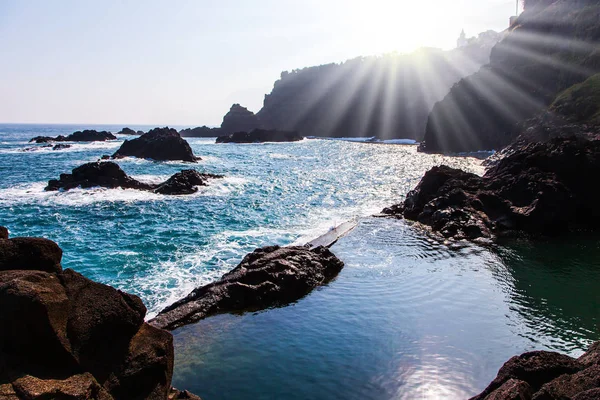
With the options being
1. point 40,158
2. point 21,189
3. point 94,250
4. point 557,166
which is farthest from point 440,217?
point 40,158

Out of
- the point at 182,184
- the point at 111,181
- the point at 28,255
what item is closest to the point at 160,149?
the point at 111,181

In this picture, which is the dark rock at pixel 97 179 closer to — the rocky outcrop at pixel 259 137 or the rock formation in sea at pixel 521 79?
the rock formation in sea at pixel 521 79

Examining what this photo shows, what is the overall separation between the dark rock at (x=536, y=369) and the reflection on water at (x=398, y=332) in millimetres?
2598

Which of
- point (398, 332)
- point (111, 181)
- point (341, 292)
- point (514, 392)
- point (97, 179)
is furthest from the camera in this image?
point (97, 179)

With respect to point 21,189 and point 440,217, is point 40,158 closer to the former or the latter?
point 21,189

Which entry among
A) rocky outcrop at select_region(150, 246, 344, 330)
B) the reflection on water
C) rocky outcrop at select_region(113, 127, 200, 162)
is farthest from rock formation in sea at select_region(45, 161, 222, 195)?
rocky outcrop at select_region(113, 127, 200, 162)

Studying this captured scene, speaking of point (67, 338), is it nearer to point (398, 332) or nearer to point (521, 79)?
point (398, 332)

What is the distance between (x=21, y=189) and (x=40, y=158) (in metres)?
38.3

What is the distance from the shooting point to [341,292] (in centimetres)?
1864

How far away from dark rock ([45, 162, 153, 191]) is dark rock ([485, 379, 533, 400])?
44.6 m

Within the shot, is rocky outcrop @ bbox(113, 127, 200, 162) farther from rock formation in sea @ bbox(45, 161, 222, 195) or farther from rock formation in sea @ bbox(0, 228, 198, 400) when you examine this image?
rock formation in sea @ bbox(0, 228, 198, 400)

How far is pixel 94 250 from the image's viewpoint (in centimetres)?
2545

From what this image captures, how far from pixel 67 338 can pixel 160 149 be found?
77.3 m

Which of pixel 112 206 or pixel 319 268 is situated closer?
pixel 319 268
